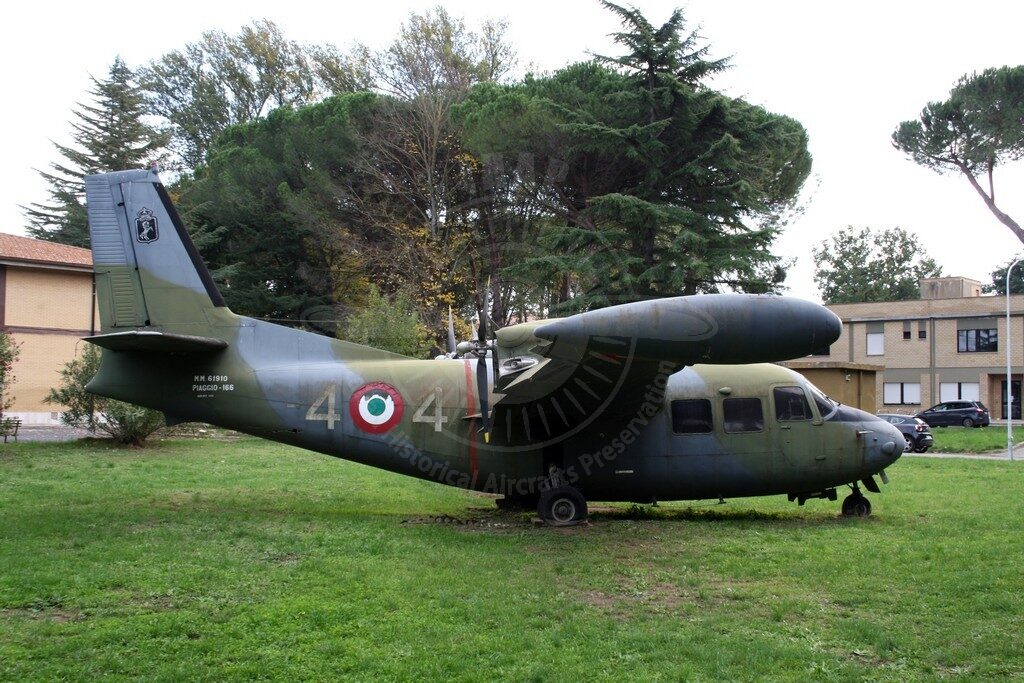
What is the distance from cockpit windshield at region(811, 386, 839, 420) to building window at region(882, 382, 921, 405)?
48413 millimetres

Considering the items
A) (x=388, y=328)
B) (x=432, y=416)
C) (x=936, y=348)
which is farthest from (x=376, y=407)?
(x=936, y=348)

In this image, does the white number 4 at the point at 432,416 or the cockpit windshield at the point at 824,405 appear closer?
the white number 4 at the point at 432,416

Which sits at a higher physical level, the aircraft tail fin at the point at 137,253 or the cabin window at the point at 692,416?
the aircraft tail fin at the point at 137,253

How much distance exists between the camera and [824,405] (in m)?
12.7

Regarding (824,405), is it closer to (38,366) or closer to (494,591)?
(494,591)

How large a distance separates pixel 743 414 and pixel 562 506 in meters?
3.11

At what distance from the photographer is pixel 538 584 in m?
8.66

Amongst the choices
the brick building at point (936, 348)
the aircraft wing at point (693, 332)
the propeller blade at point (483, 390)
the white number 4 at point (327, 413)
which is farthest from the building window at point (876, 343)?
the aircraft wing at point (693, 332)

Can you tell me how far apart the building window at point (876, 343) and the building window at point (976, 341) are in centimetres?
457

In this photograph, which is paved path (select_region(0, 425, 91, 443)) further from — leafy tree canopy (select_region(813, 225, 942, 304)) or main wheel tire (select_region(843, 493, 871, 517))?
leafy tree canopy (select_region(813, 225, 942, 304))

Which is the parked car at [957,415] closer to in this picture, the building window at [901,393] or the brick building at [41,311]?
the building window at [901,393]

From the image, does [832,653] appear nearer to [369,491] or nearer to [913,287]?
[369,491]

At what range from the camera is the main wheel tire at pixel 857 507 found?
12.8m

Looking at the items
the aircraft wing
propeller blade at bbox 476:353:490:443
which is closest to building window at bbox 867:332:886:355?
propeller blade at bbox 476:353:490:443
